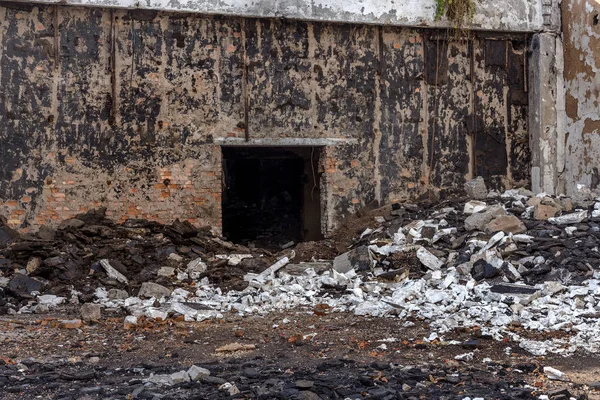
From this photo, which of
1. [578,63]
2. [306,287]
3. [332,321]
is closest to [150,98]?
[306,287]

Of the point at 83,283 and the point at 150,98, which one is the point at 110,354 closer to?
the point at 83,283

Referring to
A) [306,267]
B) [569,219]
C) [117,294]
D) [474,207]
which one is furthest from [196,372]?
[474,207]

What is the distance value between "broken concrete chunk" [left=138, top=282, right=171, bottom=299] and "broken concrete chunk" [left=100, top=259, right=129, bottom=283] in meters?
0.53

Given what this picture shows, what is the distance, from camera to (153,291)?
27.2 feet

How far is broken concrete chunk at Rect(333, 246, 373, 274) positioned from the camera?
915 centimetres

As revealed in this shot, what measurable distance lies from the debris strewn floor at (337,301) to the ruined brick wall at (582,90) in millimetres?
952

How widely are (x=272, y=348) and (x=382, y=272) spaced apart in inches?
126

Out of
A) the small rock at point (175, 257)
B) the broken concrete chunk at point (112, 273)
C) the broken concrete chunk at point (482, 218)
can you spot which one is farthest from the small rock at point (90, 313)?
the broken concrete chunk at point (482, 218)

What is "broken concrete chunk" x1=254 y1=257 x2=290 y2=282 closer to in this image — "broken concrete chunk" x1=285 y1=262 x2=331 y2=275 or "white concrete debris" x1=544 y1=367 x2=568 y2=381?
"broken concrete chunk" x1=285 y1=262 x2=331 y2=275

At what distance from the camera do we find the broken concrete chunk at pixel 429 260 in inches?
343

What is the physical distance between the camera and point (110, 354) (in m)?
5.80

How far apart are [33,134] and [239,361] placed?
6.30m

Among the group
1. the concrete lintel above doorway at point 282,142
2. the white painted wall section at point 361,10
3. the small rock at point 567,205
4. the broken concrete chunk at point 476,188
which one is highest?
the white painted wall section at point 361,10

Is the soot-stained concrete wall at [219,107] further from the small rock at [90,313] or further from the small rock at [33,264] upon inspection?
the small rock at [90,313]
